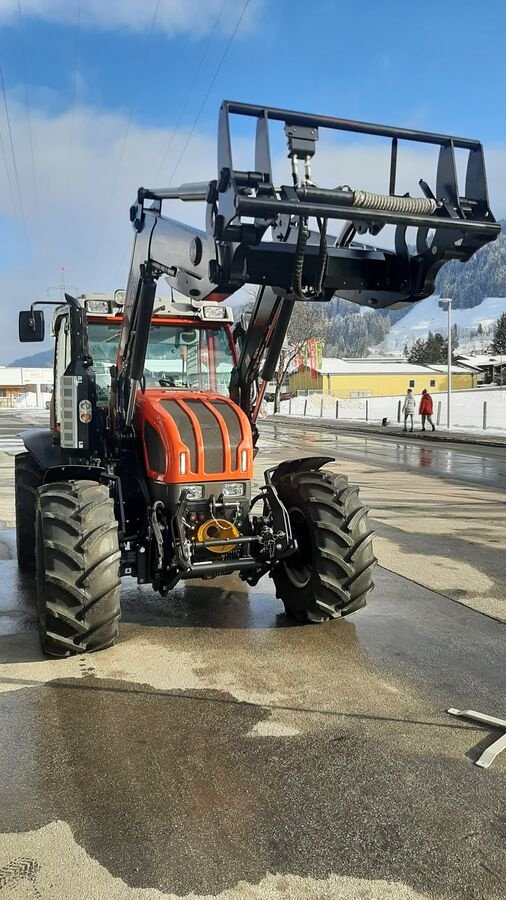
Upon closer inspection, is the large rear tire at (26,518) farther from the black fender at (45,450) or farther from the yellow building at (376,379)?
the yellow building at (376,379)

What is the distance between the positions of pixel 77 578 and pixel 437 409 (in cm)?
4106

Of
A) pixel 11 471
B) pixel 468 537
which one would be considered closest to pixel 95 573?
pixel 468 537

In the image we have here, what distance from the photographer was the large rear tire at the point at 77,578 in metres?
4.76

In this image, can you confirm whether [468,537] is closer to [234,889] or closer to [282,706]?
[282,706]

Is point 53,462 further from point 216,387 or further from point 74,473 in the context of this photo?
point 216,387

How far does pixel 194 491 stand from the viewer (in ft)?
17.5

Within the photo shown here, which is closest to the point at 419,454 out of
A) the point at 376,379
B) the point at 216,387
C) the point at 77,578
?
the point at 216,387

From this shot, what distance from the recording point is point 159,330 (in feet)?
21.1

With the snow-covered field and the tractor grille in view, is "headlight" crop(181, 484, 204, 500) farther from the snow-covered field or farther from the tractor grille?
the snow-covered field

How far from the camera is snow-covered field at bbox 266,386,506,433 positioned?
38.1 m

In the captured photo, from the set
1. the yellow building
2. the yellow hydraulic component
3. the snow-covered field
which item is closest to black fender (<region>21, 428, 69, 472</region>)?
the yellow hydraulic component

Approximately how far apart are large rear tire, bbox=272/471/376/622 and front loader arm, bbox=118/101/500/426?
4.99 ft

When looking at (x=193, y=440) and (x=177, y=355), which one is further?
(x=177, y=355)

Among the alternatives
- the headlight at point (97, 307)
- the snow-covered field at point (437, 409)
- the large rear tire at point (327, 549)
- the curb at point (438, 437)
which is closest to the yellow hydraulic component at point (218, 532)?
the large rear tire at point (327, 549)
